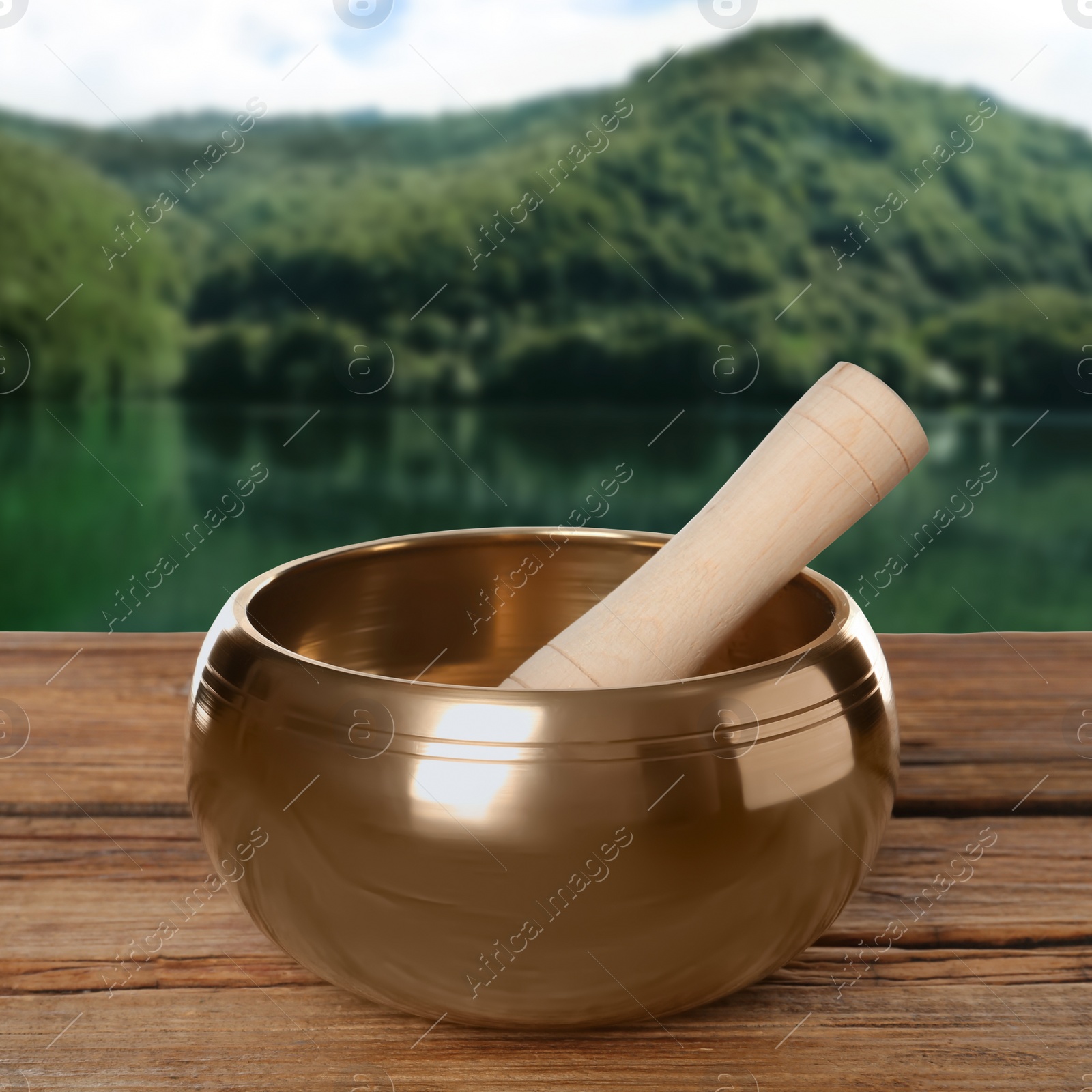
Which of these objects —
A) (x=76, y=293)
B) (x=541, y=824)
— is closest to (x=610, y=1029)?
(x=541, y=824)

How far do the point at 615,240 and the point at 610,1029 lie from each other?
2706 millimetres

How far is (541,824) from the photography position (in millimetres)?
506

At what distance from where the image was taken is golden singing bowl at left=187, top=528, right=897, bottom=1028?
51 centimetres

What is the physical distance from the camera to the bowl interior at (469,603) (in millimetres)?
765

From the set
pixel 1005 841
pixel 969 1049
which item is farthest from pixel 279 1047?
pixel 1005 841

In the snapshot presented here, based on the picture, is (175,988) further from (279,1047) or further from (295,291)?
(295,291)

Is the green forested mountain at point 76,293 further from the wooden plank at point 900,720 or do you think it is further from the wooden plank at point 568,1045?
the wooden plank at point 568,1045

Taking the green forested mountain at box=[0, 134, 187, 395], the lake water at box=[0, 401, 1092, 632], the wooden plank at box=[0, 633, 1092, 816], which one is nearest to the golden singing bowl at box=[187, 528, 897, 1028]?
the wooden plank at box=[0, 633, 1092, 816]

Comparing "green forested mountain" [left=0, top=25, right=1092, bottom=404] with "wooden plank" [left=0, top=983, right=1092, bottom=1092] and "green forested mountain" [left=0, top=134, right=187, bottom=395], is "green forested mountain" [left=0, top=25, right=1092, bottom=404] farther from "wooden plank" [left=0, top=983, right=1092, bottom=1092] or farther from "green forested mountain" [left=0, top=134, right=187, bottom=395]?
"wooden plank" [left=0, top=983, right=1092, bottom=1092]

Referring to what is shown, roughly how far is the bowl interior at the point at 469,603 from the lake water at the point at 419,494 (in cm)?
210

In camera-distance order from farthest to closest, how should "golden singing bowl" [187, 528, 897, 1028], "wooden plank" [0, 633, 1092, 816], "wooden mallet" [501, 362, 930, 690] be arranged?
1. "wooden plank" [0, 633, 1092, 816]
2. "wooden mallet" [501, 362, 930, 690]
3. "golden singing bowl" [187, 528, 897, 1028]

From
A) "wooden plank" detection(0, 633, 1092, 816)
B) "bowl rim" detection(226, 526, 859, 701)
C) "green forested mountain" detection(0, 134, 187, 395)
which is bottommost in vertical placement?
"green forested mountain" detection(0, 134, 187, 395)

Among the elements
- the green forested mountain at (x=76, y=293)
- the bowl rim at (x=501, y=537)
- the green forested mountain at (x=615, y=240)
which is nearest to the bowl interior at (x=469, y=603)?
the bowl rim at (x=501, y=537)

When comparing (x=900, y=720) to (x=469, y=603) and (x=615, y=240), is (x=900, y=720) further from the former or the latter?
(x=615, y=240)
